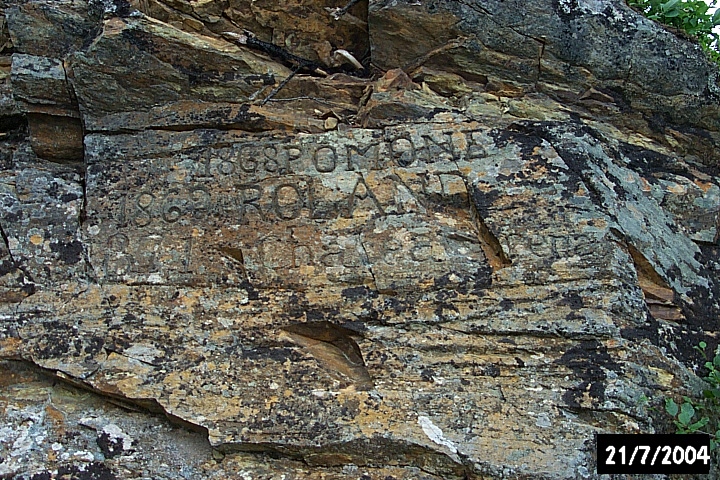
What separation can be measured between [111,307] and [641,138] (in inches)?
142

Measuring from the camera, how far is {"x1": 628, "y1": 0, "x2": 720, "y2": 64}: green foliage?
5445 millimetres

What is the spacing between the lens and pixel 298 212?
14.5ft

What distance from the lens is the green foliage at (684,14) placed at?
545cm

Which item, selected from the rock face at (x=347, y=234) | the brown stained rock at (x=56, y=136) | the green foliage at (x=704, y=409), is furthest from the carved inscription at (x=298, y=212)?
the green foliage at (x=704, y=409)

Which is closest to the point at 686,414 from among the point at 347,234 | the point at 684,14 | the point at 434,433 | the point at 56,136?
the point at 434,433

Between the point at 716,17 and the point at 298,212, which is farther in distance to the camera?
the point at 716,17

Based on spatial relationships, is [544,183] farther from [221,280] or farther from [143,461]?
[143,461]

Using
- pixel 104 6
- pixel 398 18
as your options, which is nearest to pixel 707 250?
pixel 398 18

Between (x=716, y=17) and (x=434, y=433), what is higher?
(x=716, y=17)

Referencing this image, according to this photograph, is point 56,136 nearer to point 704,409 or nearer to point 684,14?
point 704,409

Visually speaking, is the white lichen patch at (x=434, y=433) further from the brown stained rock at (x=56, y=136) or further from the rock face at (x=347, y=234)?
the brown stained rock at (x=56, y=136)
